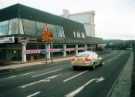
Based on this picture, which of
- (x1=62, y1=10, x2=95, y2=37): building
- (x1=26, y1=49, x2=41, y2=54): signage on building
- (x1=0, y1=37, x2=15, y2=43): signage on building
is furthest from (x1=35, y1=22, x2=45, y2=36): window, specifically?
(x1=62, y1=10, x2=95, y2=37): building

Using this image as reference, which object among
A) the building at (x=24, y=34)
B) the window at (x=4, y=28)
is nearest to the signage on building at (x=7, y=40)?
the building at (x=24, y=34)

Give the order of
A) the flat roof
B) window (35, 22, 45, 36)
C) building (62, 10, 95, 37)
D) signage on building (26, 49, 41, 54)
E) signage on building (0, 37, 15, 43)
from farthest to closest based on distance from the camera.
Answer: building (62, 10, 95, 37)
window (35, 22, 45, 36)
the flat roof
signage on building (26, 49, 41, 54)
signage on building (0, 37, 15, 43)

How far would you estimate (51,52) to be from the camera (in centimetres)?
4312

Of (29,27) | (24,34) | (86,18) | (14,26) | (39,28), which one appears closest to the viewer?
(24,34)

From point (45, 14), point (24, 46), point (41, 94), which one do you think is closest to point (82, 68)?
point (41, 94)

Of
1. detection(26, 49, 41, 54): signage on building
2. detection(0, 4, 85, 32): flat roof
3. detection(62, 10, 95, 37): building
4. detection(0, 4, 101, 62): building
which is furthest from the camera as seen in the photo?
detection(62, 10, 95, 37): building

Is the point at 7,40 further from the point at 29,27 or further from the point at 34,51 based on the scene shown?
the point at 34,51

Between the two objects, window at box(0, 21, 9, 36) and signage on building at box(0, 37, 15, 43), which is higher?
window at box(0, 21, 9, 36)

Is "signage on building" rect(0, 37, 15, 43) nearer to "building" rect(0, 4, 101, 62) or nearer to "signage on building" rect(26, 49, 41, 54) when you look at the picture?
"building" rect(0, 4, 101, 62)

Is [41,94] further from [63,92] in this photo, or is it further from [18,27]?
[18,27]

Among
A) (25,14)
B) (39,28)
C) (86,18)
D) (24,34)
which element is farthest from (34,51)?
(86,18)

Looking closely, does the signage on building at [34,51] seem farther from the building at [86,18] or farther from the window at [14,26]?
the building at [86,18]

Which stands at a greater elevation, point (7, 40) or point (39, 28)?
point (39, 28)

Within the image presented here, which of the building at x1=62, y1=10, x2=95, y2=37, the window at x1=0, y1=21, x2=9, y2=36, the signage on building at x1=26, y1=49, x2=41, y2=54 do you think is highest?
the building at x1=62, y1=10, x2=95, y2=37
